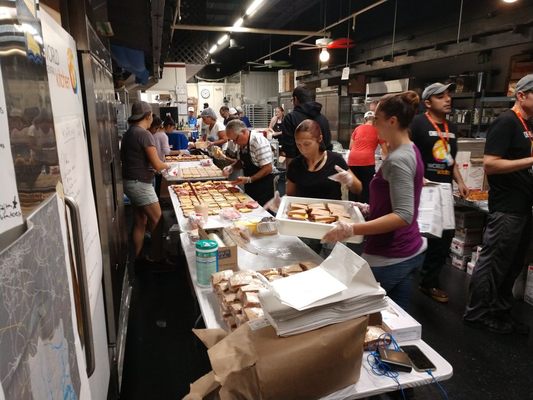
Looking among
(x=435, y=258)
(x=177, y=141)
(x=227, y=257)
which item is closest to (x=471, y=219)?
(x=435, y=258)

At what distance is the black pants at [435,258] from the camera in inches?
136

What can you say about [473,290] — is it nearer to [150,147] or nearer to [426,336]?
[426,336]

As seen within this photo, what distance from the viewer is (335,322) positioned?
125 cm

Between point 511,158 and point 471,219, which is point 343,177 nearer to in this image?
point 511,158

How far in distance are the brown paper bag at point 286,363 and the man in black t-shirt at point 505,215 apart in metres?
2.11

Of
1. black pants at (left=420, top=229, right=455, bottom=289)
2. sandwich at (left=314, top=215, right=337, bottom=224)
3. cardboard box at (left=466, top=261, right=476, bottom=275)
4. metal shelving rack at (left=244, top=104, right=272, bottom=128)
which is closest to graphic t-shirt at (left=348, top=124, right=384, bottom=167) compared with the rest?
cardboard box at (left=466, top=261, right=476, bottom=275)

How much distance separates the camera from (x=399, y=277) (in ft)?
6.64

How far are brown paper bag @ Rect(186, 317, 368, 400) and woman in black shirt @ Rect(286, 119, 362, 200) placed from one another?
149 cm

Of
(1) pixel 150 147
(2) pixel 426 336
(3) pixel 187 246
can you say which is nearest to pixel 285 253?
(3) pixel 187 246

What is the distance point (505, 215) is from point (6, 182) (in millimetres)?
3101

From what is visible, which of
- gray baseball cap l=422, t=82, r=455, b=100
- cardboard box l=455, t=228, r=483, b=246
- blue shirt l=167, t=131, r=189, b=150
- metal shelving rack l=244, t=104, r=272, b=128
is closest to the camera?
gray baseball cap l=422, t=82, r=455, b=100

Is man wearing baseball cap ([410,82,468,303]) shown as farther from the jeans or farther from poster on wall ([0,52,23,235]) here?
poster on wall ([0,52,23,235])

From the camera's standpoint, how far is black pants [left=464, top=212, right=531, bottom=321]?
111 inches

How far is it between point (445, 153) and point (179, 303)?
9.13 ft
